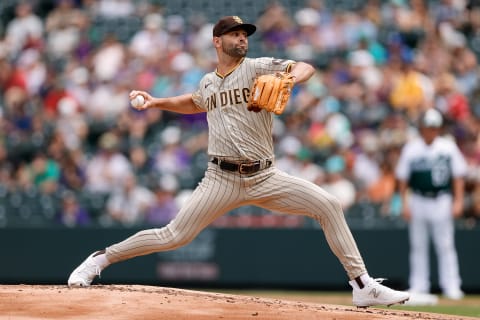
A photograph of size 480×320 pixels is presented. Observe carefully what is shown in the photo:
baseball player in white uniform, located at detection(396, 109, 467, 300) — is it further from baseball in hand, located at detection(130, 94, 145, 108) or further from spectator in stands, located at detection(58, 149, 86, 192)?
baseball in hand, located at detection(130, 94, 145, 108)

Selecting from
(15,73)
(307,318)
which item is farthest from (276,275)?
(307,318)

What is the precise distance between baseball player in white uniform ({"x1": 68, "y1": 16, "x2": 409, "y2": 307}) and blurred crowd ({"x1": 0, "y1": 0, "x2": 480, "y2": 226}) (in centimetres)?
585

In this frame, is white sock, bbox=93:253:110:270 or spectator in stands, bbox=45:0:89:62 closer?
white sock, bbox=93:253:110:270

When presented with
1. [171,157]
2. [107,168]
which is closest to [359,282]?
[171,157]

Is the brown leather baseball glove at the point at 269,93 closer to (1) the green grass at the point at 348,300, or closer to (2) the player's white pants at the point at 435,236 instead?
(1) the green grass at the point at 348,300

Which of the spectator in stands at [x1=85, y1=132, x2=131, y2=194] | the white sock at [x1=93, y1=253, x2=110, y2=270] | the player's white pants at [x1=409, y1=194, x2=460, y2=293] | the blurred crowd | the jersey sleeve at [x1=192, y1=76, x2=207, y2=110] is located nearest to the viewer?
the jersey sleeve at [x1=192, y1=76, x2=207, y2=110]

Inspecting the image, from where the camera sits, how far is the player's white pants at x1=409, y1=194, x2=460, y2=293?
11.9 m

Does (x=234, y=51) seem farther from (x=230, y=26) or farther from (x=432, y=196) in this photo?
(x=432, y=196)

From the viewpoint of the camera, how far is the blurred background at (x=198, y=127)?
43.3 ft

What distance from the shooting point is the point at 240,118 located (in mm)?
7293

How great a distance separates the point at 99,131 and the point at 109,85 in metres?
0.91

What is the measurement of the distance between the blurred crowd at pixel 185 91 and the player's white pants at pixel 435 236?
4.04ft

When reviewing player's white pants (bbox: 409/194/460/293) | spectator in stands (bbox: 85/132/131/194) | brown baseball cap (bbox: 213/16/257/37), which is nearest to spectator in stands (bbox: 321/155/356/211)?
player's white pants (bbox: 409/194/460/293)

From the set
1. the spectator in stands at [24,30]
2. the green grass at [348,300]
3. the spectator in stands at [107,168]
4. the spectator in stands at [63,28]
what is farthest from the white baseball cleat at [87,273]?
the spectator in stands at [24,30]
